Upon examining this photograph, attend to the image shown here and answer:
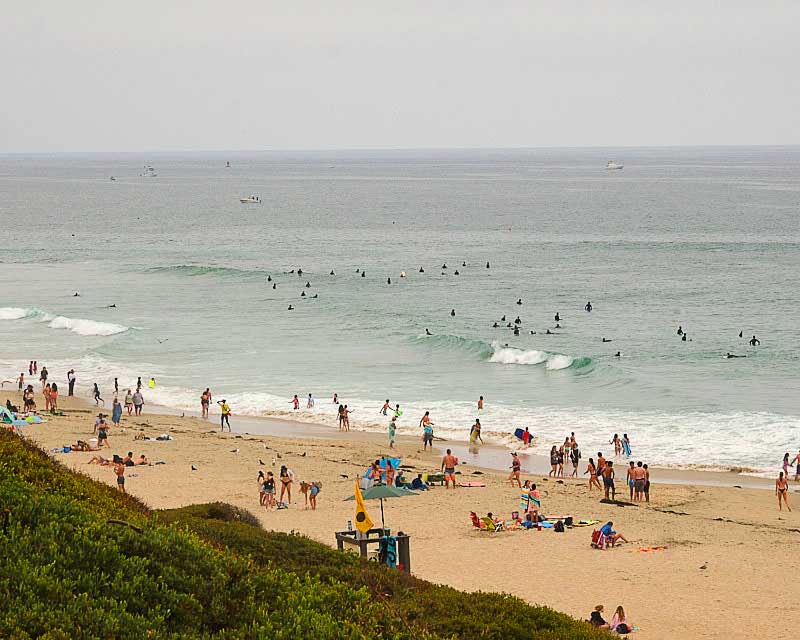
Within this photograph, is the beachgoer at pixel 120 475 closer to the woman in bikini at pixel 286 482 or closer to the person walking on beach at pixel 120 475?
the person walking on beach at pixel 120 475

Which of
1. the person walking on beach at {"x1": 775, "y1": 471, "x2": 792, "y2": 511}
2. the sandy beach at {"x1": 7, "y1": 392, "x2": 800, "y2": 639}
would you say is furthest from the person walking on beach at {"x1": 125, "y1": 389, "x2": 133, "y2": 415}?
the person walking on beach at {"x1": 775, "y1": 471, "x2": 792, "y2": 511}

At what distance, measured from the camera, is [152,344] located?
49.4 metres

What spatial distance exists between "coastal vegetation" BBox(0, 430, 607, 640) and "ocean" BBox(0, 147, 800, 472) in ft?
66.5

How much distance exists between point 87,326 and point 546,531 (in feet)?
118

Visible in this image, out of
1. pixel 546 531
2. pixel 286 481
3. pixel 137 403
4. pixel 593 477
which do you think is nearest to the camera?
pixel 546 531

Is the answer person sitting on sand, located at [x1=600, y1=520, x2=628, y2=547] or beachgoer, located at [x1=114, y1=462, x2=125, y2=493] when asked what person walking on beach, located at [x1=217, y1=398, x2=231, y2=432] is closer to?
beachgoer, located at [x1=114, y1=462, x2=125, y2=493]

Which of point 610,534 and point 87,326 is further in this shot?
point 87,326

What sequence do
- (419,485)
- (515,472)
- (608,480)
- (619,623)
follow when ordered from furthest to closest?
(515,472) < (419,485) < (608,480) < (619,623)

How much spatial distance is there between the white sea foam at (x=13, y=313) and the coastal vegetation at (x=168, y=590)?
46.3 meters

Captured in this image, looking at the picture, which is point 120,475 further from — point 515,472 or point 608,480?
point 608,480

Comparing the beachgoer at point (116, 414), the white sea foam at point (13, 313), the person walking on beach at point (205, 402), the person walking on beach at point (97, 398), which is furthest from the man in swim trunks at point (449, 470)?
the white sea foam at point (13, 313)

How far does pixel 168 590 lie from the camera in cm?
915

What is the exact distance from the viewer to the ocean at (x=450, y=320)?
36.9 m

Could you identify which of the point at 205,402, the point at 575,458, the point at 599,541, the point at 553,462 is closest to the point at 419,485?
the point at 553,462
